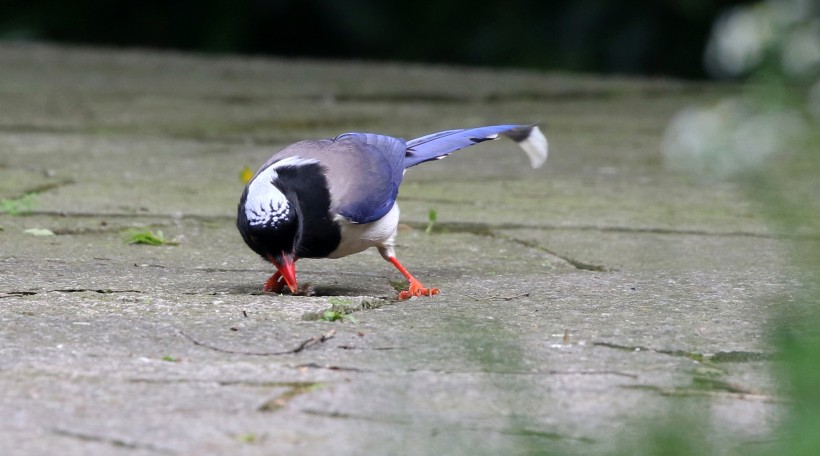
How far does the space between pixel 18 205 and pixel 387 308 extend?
1.69 m

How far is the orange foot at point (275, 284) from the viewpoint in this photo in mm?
2969

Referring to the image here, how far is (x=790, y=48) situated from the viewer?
63.0 inches

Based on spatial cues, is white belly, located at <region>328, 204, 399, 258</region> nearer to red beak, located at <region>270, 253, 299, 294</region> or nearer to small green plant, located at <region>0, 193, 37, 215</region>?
red beak, located at <region>270, 253, 299, 294</region>

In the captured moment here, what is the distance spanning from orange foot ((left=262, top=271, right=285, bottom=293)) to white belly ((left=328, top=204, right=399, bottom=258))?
0.44ft

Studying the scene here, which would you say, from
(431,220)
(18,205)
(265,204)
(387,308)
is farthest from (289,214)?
(18,205)

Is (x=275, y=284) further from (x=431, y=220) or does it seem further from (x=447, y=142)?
(x=431, y=220)

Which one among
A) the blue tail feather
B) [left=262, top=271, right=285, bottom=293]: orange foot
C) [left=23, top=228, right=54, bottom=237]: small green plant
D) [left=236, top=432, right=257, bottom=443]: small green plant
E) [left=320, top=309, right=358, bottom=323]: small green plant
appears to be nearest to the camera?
[left=236, top=432, right=257, bottom=443]: small green plant

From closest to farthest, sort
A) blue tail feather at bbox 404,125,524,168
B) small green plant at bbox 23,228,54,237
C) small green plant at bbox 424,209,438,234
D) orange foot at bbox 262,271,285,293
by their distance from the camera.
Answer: orange foot at bbox 262,271,285,293, blue tail feather at bbox 404,125,524,168, small green plant at bbox 23,228,54,237, small green plant at bbox 424,209,438,234

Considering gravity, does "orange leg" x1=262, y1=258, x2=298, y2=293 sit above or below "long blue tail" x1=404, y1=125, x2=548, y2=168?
below

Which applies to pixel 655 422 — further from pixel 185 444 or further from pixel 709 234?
pixel 709 234

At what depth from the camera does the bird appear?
9.33 feet

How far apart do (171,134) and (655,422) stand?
4619 mm

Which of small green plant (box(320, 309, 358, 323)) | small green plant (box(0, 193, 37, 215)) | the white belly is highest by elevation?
the white belly

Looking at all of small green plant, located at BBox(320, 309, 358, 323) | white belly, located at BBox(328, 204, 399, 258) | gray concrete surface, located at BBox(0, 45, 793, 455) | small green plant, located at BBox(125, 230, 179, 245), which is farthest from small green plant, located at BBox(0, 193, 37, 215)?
small green plant, located at BBox(320, 309, 358, 323)
